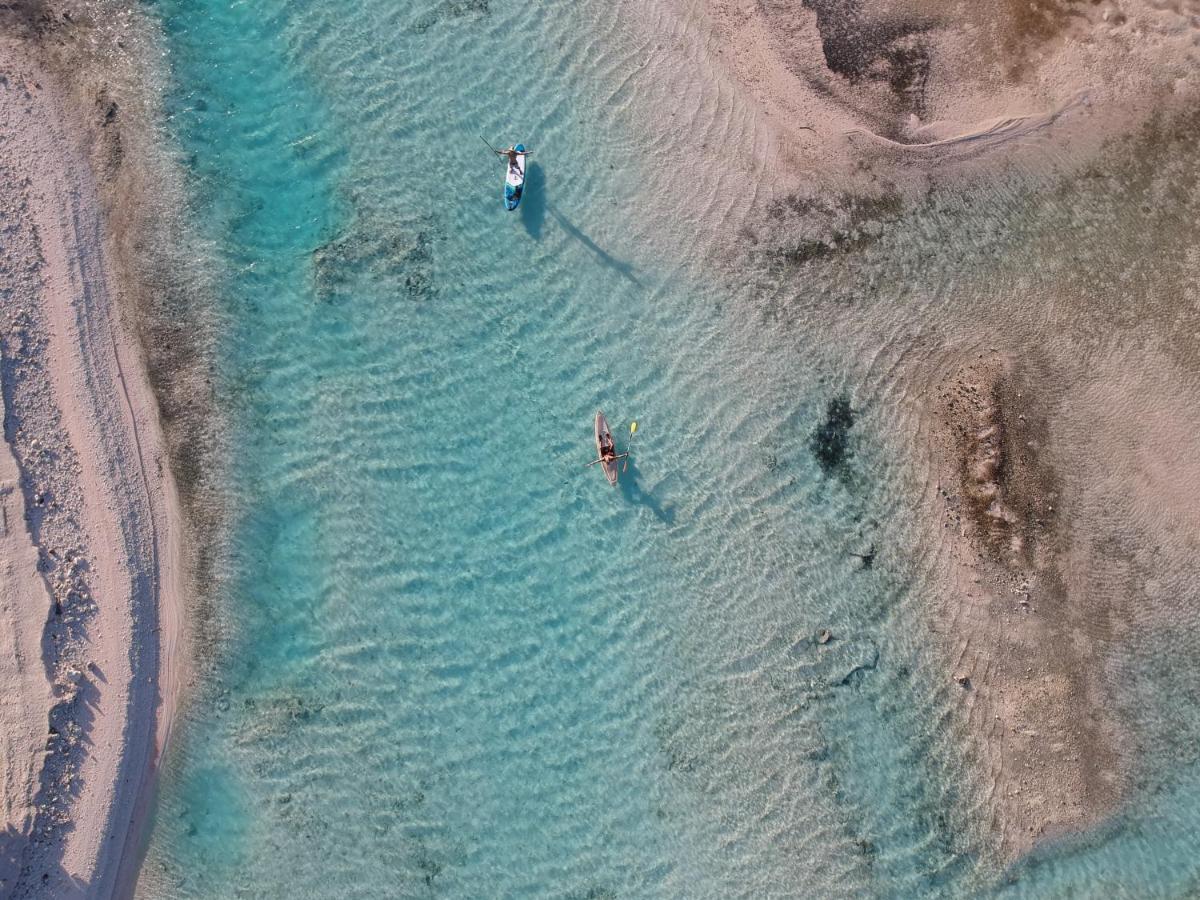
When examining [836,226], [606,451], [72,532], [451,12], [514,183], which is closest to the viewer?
[72,532]

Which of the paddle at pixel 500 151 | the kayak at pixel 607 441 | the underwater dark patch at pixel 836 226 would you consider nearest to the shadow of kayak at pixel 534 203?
the paddle at pixel 500 151

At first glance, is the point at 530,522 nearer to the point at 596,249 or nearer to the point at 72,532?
the point at 596,249

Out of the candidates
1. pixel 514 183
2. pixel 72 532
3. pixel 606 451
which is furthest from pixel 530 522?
pixel 72 532

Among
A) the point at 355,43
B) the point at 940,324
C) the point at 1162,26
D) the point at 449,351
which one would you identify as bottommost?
the point at 940,324

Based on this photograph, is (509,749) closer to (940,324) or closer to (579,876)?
(579,876)

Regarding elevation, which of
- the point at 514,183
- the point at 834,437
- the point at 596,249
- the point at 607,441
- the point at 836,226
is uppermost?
the point at 514,183

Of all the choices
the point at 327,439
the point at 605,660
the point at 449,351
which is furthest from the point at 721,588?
the point at 327,439

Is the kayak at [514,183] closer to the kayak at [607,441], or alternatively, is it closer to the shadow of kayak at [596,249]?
the shadow of kayak at [596,249]
